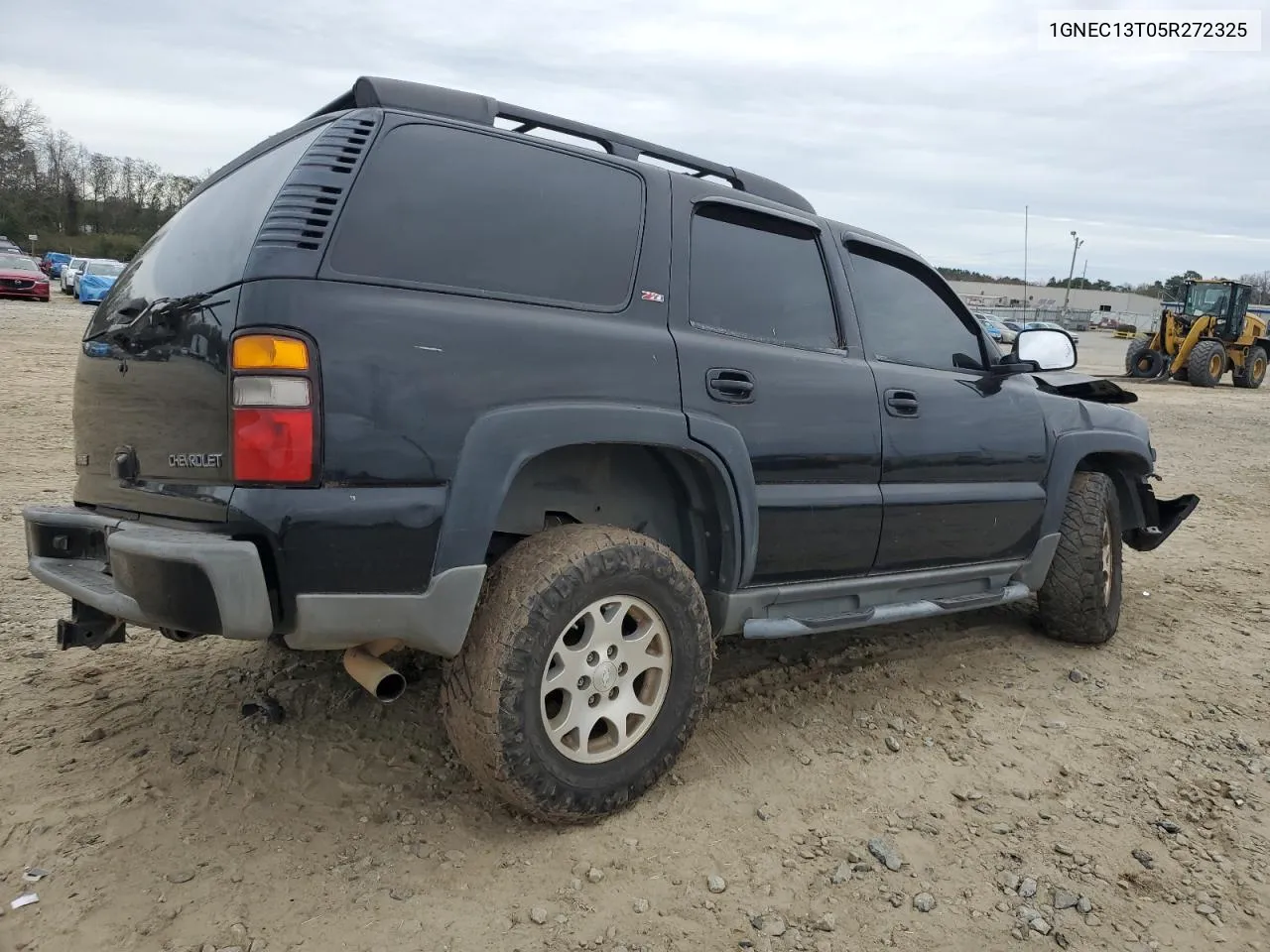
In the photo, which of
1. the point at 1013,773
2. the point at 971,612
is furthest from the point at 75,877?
the point at 971,612

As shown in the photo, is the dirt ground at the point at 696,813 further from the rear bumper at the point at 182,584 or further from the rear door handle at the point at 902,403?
the rear door handle at the point at 902,403

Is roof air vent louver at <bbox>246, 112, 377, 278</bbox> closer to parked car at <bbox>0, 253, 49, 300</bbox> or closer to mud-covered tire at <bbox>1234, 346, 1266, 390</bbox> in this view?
mud-covered tire at <bbox>1234, 346, 1266, 390</bbox>

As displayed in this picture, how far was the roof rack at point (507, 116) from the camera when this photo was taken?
101 inches

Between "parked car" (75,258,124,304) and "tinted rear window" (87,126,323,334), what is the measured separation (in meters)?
24.9

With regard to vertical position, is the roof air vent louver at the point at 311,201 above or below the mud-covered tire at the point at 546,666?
above

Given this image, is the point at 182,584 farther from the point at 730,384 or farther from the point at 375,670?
the point at 730,384

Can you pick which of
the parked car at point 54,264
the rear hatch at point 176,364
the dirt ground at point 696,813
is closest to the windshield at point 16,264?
the parked car at point 54,264

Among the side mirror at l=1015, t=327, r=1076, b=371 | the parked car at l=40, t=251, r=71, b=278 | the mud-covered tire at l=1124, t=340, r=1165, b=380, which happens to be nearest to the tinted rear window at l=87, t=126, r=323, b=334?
the side mirror at l=1015, t=327, r=1076, b=371

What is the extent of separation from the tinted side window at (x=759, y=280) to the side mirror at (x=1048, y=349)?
1.25 meters

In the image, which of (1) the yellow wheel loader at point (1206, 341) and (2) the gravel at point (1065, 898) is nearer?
(2) the gravel at point (1065, 898)

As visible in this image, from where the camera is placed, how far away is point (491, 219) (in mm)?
2520

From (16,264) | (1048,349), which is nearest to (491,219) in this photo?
(1048,349)

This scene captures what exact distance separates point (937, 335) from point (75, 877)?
3432mm

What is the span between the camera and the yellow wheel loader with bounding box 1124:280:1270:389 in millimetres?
21359
